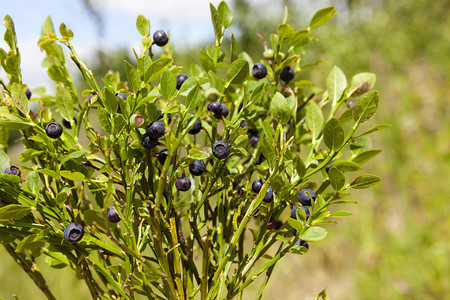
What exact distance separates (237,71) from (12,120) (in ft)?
0.72

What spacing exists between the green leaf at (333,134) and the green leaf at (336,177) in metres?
0.02

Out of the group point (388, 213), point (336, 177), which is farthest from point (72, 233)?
point (388, 213)

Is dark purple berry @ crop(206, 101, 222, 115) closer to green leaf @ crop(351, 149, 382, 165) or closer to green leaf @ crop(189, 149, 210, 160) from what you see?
green leaf @ crop(189, 149, 210, 160)

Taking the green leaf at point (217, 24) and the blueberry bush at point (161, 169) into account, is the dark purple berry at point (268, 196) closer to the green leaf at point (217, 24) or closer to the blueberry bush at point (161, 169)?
the blueberry bush at point (161, 169)

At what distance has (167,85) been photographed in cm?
36

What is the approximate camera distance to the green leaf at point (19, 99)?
360 mm

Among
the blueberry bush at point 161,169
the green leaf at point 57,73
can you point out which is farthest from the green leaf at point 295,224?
the green leaf at point 57,73

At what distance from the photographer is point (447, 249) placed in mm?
2258

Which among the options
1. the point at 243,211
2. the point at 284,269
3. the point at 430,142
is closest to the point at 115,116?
the point at 243,211

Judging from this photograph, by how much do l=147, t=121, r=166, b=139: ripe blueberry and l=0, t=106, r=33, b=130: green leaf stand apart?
0.12 m

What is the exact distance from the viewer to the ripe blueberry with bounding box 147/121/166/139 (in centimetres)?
35

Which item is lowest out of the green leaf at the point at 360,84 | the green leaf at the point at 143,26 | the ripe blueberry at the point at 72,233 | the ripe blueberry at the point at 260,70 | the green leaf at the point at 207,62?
the ripe blueberry at the point at 72,233

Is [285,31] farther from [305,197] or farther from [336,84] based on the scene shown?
[305,197]

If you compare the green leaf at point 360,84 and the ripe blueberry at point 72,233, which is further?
the green leaf at point 360,84
